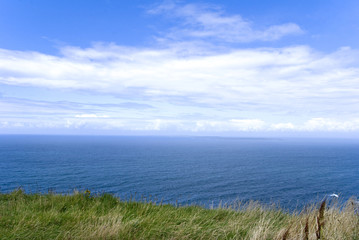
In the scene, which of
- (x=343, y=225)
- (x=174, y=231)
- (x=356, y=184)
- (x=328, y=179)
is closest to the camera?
(x=174, y=231)

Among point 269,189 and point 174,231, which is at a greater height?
point 174,231

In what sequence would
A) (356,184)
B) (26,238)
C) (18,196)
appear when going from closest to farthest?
(26,238) < (18,196) < (356,184)

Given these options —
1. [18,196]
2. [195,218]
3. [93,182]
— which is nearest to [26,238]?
[195,218]

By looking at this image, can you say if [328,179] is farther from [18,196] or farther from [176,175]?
[18,196]

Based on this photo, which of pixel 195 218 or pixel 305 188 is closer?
pixel 195 218

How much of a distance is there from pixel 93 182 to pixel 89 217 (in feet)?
172

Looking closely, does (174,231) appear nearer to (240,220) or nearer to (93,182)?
(240,220)

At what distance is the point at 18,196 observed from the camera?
9.20m

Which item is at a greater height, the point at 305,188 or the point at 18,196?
the point at 18,196

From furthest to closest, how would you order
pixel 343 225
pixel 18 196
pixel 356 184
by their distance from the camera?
1. pixel 356 184
2. pixel 18 196
3. pixel 343 225

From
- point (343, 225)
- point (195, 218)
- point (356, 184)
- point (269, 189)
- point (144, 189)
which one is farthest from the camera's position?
point (356, 184)

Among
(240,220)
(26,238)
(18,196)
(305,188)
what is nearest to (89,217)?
(26,238)

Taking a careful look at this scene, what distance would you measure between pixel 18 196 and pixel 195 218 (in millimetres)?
7051

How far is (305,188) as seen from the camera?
5556 centimetres
